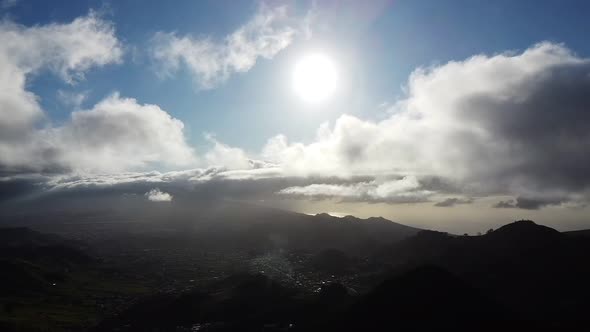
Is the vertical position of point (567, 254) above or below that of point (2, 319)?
above

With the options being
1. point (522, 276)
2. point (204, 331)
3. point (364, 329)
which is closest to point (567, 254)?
point (522, 276)

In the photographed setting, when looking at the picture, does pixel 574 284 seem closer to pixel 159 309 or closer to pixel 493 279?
pixel 493 279

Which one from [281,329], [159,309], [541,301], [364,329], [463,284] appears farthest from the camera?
[159,309]

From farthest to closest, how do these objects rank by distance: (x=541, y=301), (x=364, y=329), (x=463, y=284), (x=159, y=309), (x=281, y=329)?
(x=159, y=309) → (x=541, y=301) → (x=281, y=329) → (x=463, y=284) → (x=364, y=329)

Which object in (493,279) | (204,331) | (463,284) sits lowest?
(204,331)

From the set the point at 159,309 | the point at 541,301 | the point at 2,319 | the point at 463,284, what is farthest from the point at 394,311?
the point at 2,319

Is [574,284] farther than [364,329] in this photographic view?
Yes

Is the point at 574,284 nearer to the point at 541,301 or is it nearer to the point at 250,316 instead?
the point at 541,301

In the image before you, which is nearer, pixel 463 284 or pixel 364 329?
pixel 364 329

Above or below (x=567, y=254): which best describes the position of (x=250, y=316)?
below
